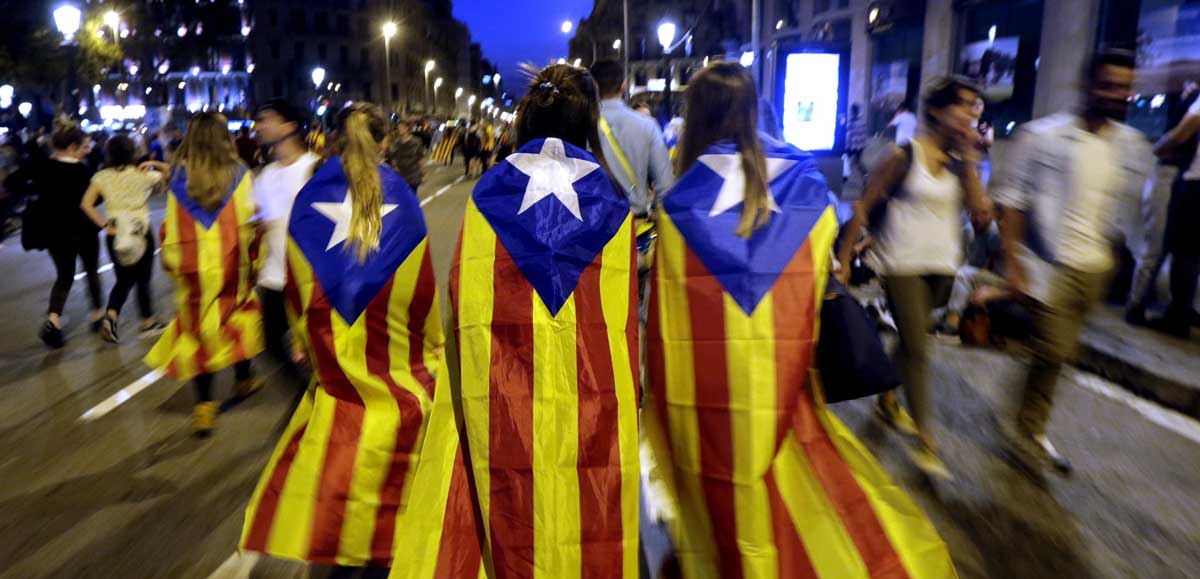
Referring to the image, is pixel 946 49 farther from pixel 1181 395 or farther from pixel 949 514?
pixel 949 514

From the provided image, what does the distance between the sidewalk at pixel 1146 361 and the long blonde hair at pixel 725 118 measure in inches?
167

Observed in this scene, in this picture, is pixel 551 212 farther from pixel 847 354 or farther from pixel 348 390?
pixel 348 390

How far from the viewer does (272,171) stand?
4871 mm

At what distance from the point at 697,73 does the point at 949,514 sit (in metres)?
2.31

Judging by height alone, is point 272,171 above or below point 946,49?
below

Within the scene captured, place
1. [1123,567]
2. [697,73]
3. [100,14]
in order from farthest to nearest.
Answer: [100,14], [1123,567], [697,73]

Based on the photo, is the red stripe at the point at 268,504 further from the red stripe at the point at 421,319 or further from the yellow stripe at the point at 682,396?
the yellow stripe at the point at 682,396

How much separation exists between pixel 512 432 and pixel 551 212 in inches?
25.3

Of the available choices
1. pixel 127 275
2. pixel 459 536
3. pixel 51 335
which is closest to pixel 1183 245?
pixel 459 536

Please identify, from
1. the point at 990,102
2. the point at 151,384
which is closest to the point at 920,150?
the point at 151,384

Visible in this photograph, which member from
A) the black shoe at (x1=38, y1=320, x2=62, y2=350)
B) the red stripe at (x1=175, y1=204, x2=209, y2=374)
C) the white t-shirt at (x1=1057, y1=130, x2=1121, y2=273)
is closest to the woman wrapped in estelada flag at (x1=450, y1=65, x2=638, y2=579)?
the white t-shirt at (x1=1057, y1=130, x2=1121, y2=273)

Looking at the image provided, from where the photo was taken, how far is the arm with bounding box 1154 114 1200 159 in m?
6.98

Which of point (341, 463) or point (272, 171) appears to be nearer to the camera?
point (341, 463)

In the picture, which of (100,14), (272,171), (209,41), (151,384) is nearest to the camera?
(272,171)
